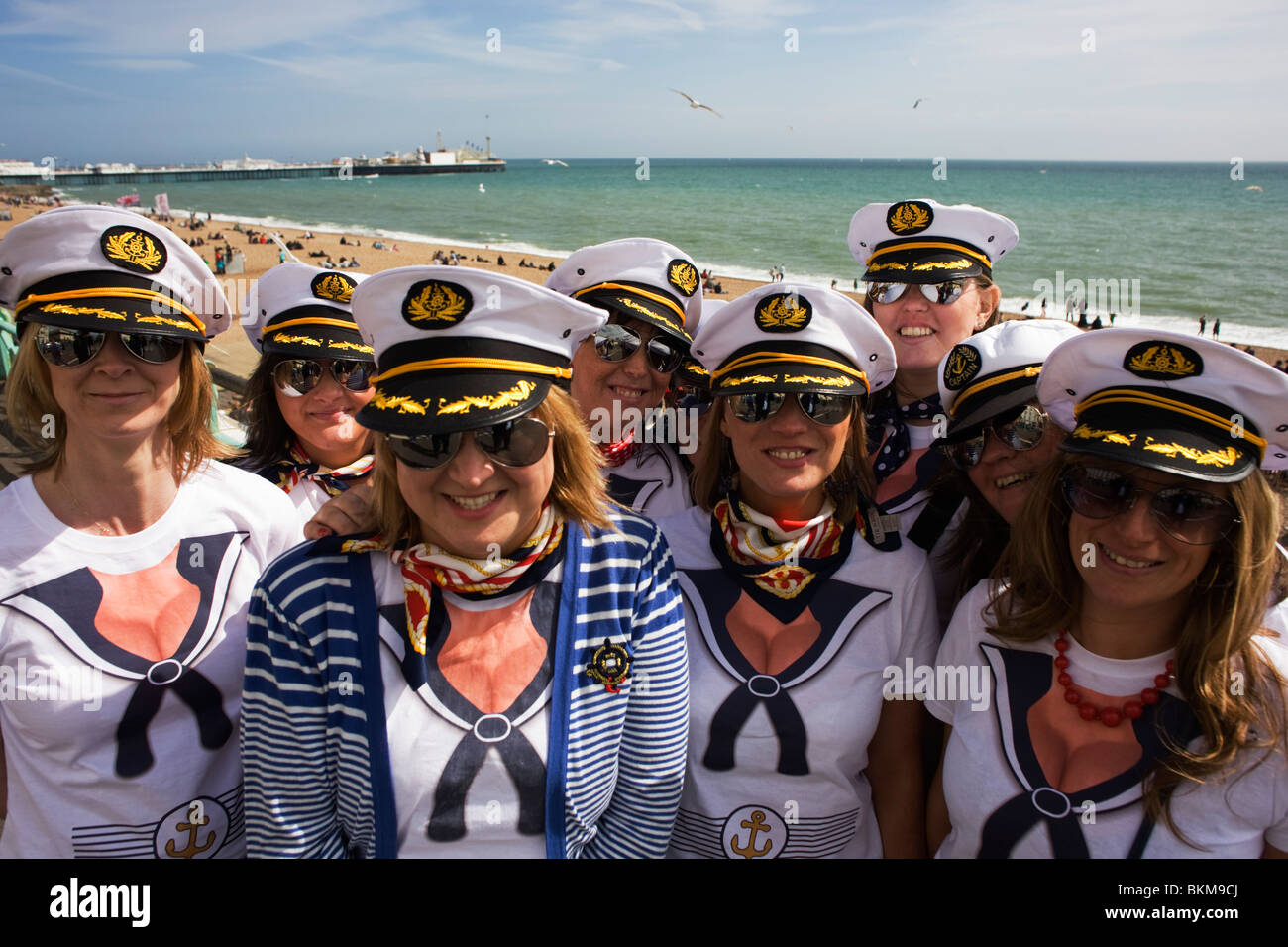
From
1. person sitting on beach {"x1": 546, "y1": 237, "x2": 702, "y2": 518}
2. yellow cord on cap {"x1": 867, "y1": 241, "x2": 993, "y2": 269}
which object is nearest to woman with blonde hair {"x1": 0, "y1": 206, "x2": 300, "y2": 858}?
person sitting on beach {"x1": 546, "y1": 237, "x2": 702, "y2": 518}

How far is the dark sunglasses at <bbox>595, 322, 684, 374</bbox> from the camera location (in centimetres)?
357

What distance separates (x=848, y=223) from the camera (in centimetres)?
3772

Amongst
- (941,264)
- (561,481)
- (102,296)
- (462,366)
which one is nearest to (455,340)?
(462,366)

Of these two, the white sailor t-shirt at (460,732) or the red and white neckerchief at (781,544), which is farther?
the red and white neckerchief at (781,544)

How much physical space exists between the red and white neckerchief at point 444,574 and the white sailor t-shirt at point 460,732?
1.0 inches

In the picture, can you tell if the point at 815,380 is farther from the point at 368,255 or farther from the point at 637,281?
the point at 368,255

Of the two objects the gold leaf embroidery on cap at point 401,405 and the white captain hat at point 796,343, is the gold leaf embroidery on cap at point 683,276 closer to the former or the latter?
the white captain hat at point 796,343

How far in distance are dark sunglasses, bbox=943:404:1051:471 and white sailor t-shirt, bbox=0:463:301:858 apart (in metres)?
2.49

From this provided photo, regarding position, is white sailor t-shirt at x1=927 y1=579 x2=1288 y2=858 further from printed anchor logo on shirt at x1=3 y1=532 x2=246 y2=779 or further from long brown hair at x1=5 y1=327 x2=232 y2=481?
long brown hair at x1=5 y1=327 x2=232 y2=481

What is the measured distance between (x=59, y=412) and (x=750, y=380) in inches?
85.8

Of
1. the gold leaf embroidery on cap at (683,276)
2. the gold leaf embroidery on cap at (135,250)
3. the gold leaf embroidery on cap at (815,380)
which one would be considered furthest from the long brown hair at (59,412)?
the gold leaf embroidery on cap at (683,276)

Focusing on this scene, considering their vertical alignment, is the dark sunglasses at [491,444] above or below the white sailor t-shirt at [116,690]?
above

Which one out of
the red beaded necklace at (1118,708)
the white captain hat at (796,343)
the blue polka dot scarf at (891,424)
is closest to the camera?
the red beaded necklace at (1118,708)

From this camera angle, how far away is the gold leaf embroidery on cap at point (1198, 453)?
1.95 metres
